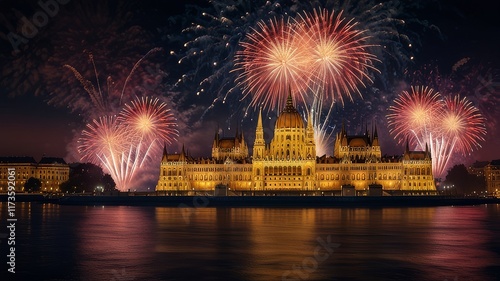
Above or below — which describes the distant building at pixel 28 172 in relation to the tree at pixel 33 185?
A: above

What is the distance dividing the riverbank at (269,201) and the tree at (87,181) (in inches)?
667

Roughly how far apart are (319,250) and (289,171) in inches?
4659

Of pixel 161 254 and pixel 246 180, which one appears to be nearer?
pixel 161 254

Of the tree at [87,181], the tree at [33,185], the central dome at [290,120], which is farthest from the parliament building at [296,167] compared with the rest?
the tree at [33,185]

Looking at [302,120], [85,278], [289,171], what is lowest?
[85,278]

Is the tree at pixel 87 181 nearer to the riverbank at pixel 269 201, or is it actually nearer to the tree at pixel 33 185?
the tree at pixel 33 185

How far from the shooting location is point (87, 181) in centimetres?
16850

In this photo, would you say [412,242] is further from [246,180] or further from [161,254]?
[246,180]

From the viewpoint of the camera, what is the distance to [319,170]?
16850 centimetres

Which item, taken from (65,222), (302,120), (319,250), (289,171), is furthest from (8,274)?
(302,120)

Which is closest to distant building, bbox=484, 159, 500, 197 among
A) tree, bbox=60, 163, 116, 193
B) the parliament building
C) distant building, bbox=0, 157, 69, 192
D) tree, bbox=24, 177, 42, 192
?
the parliament building

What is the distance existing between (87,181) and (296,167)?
51516 millimetres

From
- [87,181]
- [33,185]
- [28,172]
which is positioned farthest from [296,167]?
[28,172]

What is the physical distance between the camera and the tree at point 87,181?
545 feet
